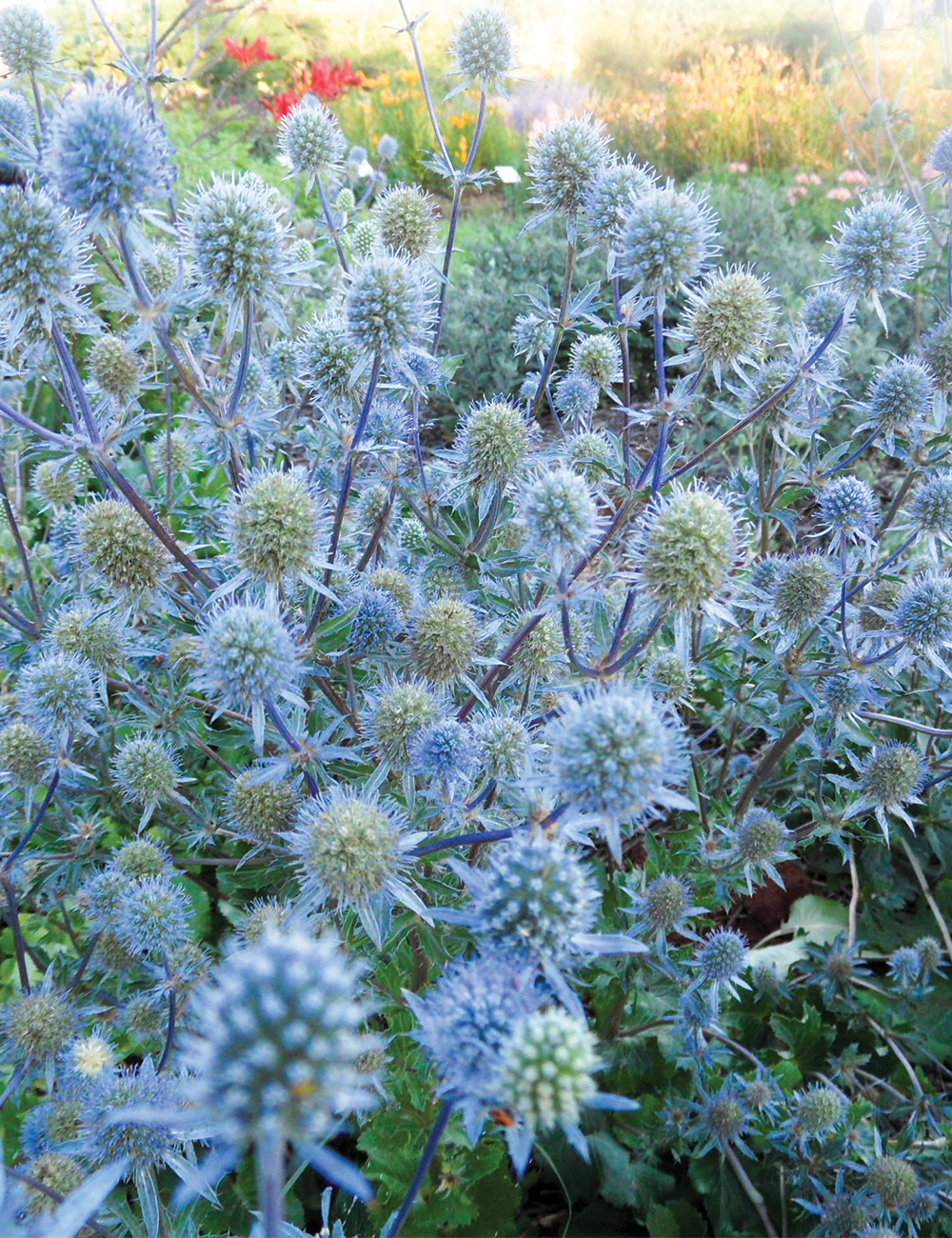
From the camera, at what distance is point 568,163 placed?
239 cm

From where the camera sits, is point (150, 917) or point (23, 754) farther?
point (23, 754)

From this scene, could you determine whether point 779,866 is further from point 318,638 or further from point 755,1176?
point 318,638

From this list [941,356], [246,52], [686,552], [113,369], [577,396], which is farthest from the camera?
[246,52]

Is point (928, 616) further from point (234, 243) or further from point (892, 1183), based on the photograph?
point (234, 243)

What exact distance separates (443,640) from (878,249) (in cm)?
143

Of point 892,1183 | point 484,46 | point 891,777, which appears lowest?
point 892,1183

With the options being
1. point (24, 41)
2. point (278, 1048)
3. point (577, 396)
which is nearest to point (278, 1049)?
point (278, 1048)

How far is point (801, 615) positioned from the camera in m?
2.39

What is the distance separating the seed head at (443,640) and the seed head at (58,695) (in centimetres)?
79

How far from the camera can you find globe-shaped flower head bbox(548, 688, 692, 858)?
1384mm

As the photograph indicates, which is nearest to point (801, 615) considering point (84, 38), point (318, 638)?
point (318, 638)

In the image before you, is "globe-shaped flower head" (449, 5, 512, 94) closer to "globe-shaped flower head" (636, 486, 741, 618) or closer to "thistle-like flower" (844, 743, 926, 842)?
"globe-shaped flower head" (636, 486, 741, 618)

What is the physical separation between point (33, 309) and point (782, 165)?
8.90m

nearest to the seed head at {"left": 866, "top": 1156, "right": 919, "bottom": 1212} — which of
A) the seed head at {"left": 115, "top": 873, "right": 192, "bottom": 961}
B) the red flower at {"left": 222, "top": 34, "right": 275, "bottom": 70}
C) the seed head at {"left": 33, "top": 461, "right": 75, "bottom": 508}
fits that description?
the seed head at {"left": 115, "top": 873, "right": 192, "bottom": 961}
